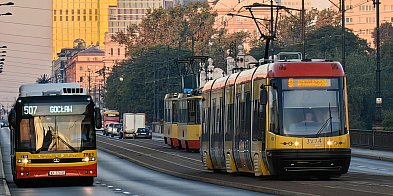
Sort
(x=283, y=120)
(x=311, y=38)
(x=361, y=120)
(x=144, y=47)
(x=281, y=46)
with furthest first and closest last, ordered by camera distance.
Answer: (x=144, y=47) < (x=281, y=46) < (x=311, y=38) < (x=361, y=120) < (x=283, y=120)

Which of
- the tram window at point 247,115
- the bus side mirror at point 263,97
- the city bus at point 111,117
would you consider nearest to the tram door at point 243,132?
the tram window at point 247,115

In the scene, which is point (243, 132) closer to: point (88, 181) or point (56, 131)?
point (88, 181)

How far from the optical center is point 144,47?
181500 millimetres

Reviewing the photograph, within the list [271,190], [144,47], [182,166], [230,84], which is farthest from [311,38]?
[271,190]

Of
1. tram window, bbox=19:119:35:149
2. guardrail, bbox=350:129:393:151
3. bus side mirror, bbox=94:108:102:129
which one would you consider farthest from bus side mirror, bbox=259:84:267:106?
guardrail, bbox=350:129:393:151

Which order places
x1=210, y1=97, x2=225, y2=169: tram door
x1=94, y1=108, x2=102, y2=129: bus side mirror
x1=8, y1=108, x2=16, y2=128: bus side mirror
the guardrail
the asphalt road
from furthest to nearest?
the guardrail → x1=210, y1=97, x2=225, y2=169: tram door → x1=8, y1=108, x2=16, y2=128: bus side mirror → x1=94, y1=108, x2=102, y2=129: bus side mirror → the asphalt road

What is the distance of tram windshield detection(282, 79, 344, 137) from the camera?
33.8m

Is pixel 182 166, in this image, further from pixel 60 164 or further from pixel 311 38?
pixel 311 38

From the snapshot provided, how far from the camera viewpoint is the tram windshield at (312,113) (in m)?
33.8

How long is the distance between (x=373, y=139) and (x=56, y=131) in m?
33.1

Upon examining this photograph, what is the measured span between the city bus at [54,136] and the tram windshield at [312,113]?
5.51 metres

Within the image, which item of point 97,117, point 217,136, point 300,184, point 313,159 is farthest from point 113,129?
point 300,184

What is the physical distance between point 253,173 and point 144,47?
14356cm

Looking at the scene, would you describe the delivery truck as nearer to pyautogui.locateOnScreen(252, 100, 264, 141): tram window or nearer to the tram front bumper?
pyautogui.locateOnScreen(252, 100, 264, 141): tram window
